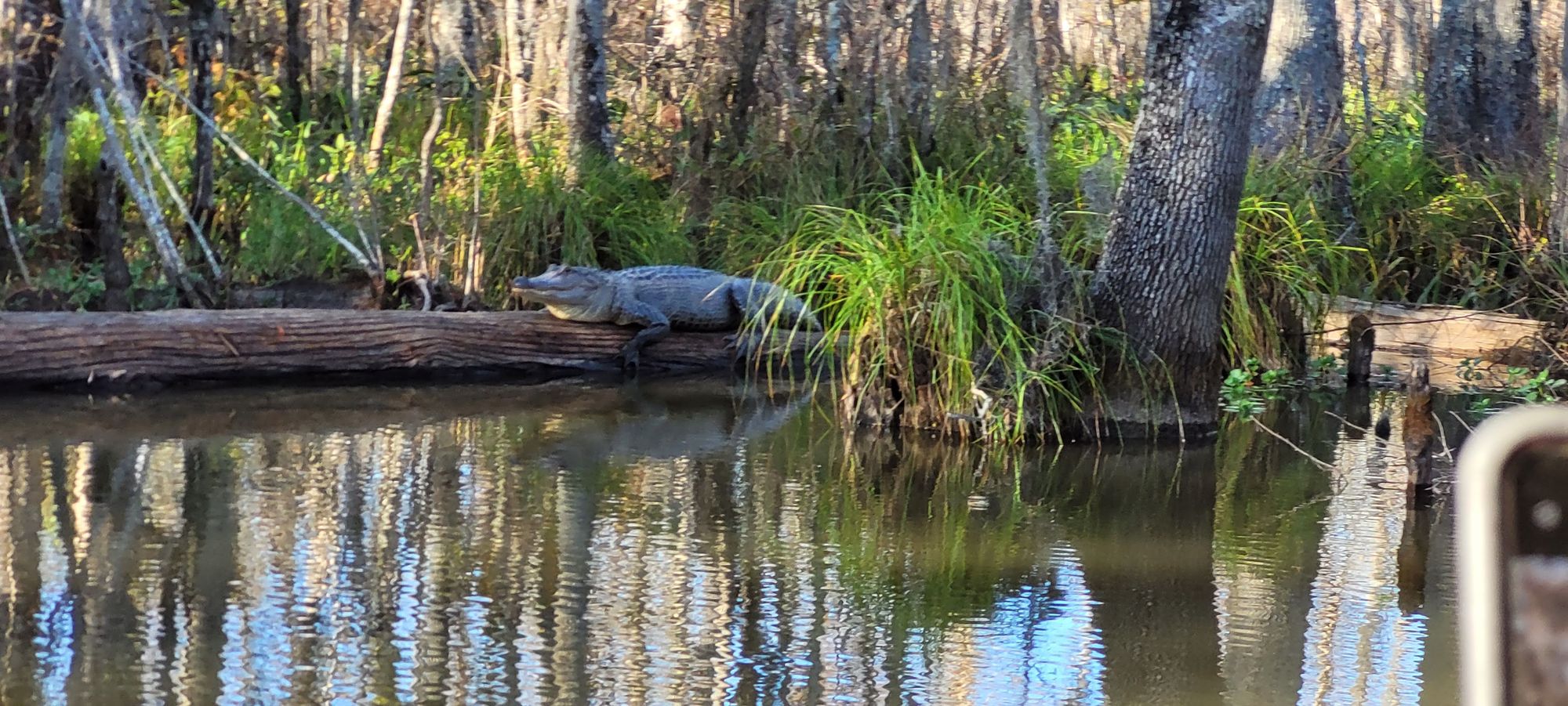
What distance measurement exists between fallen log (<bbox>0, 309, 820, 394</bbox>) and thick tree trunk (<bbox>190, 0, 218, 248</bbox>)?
1934mm

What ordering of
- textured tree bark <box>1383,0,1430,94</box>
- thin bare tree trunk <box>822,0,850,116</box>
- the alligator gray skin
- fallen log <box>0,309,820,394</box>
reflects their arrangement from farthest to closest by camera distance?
textured tree bark <box>1383,0,1430,94</box> < thin bare tree trunk <box>822,0,850,116</box> < the alligator gray skin < fallen log <box>0,309,820,394</box>

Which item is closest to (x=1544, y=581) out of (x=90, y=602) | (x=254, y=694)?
(x=254, y=694)

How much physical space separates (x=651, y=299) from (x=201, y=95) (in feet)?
10.4

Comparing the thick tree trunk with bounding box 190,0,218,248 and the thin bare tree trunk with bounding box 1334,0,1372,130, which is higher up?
the thin bare tree trunk with bounding box 1334,0,1372,130

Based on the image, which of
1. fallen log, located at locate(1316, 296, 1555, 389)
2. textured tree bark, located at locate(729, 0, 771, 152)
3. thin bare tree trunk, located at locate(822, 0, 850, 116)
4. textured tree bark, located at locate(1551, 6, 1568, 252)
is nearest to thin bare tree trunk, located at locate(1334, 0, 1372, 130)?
textured tree bark, located at locate(1551, 6, 1568, 252)

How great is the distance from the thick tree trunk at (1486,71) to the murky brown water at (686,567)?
5.71 meters

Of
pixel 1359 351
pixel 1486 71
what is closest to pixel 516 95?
pixel 1359 351

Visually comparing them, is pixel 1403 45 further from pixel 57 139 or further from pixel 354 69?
pixel 57 139

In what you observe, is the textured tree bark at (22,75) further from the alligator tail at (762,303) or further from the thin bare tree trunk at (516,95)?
the alligator tail at (762,303)

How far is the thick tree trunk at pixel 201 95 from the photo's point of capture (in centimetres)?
930

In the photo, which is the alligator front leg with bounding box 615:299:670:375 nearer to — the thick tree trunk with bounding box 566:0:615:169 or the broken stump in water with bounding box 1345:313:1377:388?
the thick tree trunk with bounding box 566:0:615:169

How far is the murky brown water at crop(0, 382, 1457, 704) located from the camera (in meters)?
3.53

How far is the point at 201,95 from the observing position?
30.9 ft

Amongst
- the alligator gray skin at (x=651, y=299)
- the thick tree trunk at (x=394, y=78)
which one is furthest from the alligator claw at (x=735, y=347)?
the thick tree trunk at (x=394, y=78)
